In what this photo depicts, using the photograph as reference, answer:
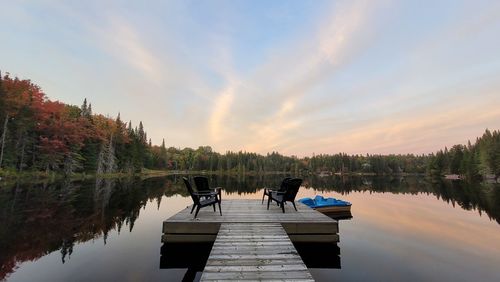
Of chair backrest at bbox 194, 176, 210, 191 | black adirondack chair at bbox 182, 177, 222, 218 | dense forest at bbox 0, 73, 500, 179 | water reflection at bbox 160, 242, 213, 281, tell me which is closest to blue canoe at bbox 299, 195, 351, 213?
chair backrest at bbox 194, 176, 210, 191

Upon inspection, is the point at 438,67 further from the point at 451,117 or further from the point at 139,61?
the point at 139,61

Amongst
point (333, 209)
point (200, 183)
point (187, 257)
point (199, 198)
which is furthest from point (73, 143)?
point (187, 257)

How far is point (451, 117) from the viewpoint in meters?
33.4

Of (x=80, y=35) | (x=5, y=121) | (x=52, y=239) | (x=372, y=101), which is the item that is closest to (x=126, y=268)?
(x=52, y=239)

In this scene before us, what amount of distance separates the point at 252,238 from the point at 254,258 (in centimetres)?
150

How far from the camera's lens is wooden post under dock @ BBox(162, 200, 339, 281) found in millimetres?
4188

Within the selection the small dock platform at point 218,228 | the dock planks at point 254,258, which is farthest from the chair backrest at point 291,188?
the dock planks at point 254,258

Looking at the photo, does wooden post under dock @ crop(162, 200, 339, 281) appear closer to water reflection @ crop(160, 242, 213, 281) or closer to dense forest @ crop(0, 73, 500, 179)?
water reflection @ crop(160, 242, 213, 281)

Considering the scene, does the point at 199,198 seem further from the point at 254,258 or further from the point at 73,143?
the point at 73,143

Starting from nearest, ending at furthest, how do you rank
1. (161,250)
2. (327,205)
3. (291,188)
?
(161,250) < (291,188) < (327,205)

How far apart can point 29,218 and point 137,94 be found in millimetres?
24412

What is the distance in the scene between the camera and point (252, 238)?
6344 millimetres

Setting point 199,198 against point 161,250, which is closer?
point 161,250

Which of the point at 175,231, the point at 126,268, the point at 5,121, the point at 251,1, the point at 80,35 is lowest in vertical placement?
the point at 126,268
